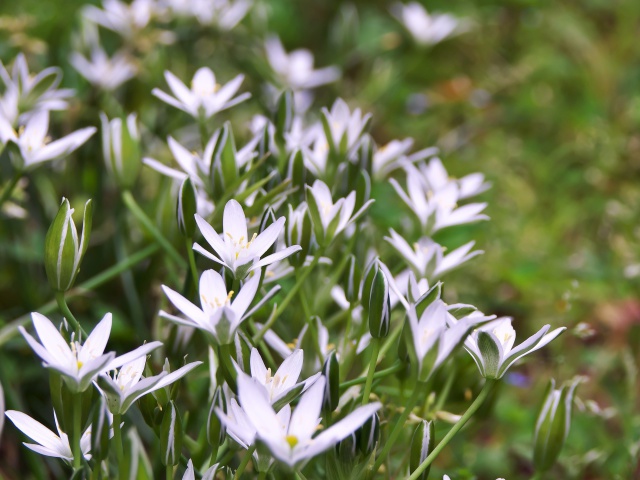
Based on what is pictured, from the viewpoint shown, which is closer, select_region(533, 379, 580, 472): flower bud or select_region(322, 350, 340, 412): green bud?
select_region(322, 350, 340, 412): green bud

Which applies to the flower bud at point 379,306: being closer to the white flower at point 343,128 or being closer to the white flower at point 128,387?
the white flower at point 128,387

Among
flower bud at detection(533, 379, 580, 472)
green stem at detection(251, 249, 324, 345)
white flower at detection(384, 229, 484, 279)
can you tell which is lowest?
flower bud at detection(533, 379, 580, 472)

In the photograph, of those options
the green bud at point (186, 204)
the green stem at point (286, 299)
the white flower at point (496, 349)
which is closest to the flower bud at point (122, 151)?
the green bud at point (186, 204)

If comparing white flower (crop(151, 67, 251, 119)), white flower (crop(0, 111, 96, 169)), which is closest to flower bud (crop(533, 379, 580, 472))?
white flower (crop(151, 67, 251, 119))

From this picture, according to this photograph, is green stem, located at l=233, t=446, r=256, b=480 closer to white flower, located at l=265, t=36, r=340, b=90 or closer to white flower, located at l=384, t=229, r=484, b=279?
white flower, located at l=384, t=229, r=484, b=279

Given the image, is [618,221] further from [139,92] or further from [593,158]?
[139,92]

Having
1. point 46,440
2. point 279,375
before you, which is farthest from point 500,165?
point 46,440

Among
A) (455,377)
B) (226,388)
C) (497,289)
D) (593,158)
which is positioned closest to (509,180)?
(593,158)
